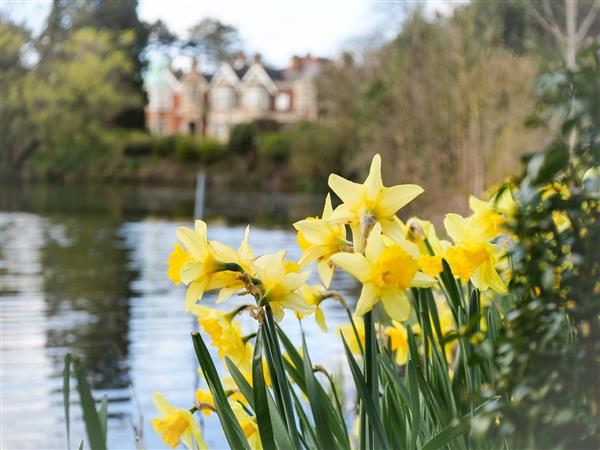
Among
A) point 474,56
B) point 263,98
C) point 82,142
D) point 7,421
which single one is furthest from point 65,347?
point 263,98

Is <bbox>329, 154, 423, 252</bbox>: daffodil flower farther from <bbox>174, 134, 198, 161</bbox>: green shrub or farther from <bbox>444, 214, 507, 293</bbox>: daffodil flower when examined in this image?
<bbox>174, 134, 198, 161</bbox>: green shrub

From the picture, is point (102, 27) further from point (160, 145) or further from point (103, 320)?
point (103, 320)

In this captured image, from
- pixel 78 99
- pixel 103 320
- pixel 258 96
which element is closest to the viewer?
pixel 103 320

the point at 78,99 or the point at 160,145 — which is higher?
the point at 78,99

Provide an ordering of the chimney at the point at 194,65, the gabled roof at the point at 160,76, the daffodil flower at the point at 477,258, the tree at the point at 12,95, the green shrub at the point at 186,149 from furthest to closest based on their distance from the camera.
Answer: the chimney at the point at 194,65, the gabled roof at the point at 160,76, the green shrub at the point at 186,149, the tree at the point at 12,95, the daffodil flower at the point at 477,258

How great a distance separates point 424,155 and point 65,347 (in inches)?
378

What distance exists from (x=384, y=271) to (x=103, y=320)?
6354mm

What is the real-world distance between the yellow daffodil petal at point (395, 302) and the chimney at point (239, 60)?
1730 inches

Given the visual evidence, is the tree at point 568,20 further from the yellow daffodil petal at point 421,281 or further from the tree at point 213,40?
the tree at point 213,40

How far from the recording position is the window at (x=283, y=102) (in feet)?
154

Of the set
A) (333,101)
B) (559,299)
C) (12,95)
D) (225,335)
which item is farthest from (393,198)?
(333,101)

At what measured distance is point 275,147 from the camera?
37250 millimetres

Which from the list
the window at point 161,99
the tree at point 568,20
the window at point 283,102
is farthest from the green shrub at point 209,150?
the tree at point 568,20

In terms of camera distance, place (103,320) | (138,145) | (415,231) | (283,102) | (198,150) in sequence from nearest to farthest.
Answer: (415,231) < (103,320) < (198,150) < (138,145) < (283,102)
